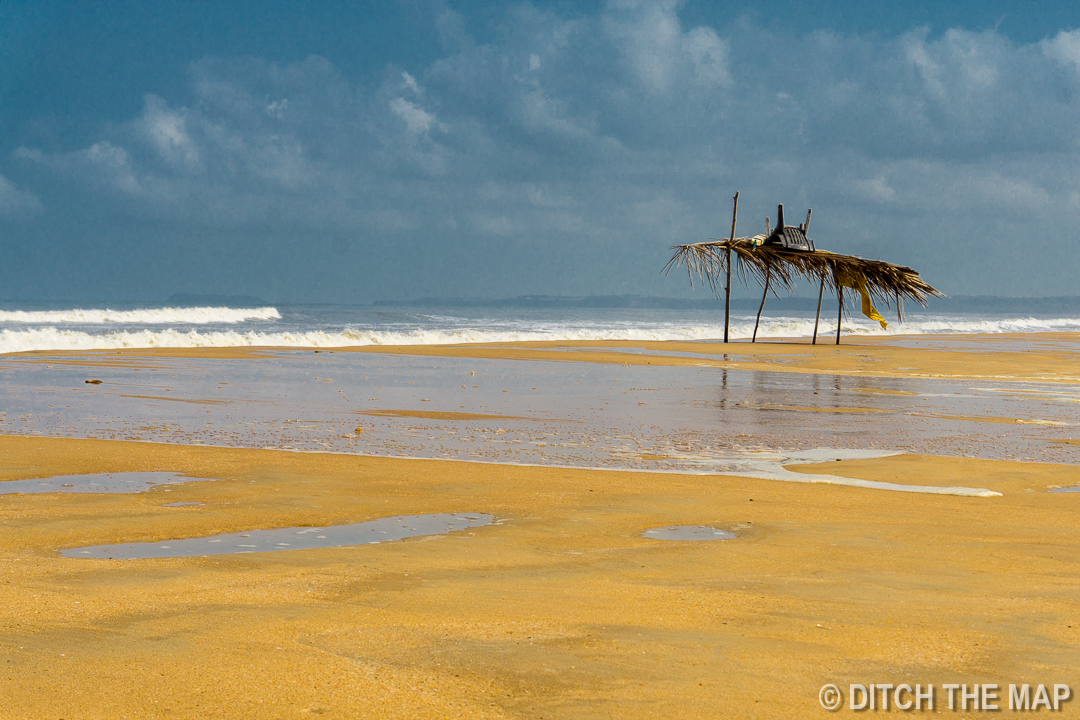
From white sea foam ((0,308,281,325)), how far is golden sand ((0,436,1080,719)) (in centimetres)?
4919

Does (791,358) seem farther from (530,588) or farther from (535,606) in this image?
(535,606)

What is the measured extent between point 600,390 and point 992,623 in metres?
10.7

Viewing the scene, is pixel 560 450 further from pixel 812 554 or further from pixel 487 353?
pixel 487 353

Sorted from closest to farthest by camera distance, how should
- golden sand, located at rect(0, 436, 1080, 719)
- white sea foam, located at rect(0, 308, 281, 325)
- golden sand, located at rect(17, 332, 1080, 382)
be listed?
golden sand, located at rect(0, 436, 1080, 719) → golden sand, located at rect(17, 332, 1080, 382) → white sea foam, located at rect(0, 308, 281, 325)

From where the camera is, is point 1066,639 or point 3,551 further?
point 3,551

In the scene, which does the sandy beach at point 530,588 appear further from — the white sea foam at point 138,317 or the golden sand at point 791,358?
the white sea foam at point 138,317

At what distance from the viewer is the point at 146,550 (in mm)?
4578

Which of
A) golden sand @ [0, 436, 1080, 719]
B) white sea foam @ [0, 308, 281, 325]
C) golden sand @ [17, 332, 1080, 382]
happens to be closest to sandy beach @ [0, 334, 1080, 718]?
golden sand @ [0, 436, 1080, 719]

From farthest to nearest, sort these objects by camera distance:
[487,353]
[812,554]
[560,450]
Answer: [487,353]
[560,450]
[812,554]

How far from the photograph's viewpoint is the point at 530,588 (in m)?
3.88

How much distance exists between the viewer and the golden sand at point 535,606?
8.96ft

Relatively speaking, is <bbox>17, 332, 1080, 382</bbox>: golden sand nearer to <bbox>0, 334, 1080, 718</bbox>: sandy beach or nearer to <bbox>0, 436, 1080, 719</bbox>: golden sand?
<bbox>0, 334, 1080, 718</bbox>: sandy beach

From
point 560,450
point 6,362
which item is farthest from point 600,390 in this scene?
point 6,362

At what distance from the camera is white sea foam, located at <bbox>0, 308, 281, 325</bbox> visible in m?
51.8
